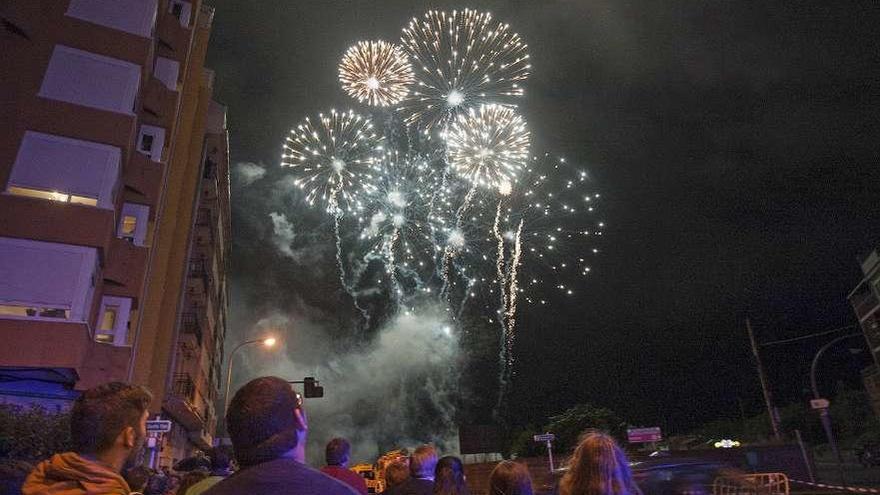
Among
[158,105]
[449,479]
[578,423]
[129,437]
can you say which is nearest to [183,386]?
[158,105]

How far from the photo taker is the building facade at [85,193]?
15.6 m

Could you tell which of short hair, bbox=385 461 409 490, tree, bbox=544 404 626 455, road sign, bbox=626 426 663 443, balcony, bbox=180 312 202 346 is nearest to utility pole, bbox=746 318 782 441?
road sign, bbox=626 426 663 443

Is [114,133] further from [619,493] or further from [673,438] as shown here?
[673,438]

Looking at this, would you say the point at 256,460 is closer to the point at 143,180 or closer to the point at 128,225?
the point at 143,180

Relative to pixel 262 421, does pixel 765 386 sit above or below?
above

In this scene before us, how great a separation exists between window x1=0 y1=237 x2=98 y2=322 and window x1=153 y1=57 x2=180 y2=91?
32.2ft

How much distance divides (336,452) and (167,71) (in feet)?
74.7

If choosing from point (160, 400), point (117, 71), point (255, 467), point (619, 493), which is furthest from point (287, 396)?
point (160, 400)

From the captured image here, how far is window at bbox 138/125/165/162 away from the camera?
22172mm

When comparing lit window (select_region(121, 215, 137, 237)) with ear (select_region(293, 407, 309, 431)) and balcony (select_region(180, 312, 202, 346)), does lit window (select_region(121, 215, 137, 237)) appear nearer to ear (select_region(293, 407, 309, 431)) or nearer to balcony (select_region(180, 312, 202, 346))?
balcony (select_region(180, 312, 202, 346))

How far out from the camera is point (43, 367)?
14.9 meters

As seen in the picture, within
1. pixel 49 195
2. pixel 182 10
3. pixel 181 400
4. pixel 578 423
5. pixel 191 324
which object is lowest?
pixel 578 423

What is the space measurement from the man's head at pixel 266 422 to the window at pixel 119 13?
Result: 2206 cm

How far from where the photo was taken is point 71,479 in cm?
271
